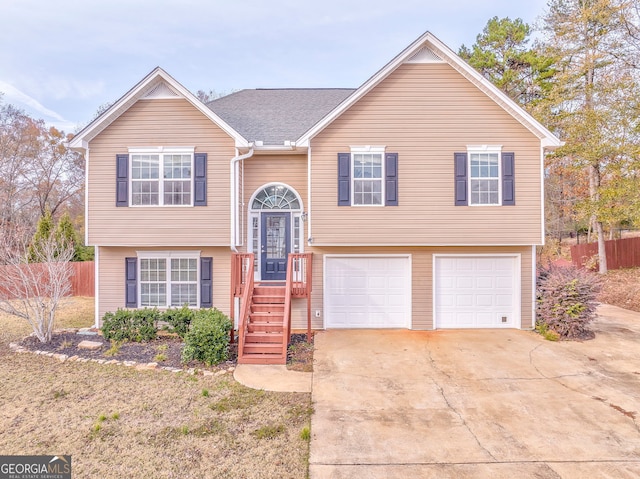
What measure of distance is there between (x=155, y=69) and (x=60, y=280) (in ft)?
18.9

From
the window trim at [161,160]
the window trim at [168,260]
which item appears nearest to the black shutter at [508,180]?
the window trim at [161,160]

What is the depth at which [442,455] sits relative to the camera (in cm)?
400

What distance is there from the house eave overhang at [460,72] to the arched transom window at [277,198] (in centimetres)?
158

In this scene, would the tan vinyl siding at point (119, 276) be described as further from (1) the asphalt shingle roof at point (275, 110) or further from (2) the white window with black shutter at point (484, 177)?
(2) the white window with black shutter at point (484, 177)

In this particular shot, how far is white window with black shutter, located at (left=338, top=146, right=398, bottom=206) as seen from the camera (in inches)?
349

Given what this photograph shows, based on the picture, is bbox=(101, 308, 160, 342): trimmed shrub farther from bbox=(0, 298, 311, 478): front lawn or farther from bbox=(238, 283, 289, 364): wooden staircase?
bbox=(238, 283, 289, 364): wooden staircase

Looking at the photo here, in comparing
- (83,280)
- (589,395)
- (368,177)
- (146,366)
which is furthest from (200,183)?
(83,280)

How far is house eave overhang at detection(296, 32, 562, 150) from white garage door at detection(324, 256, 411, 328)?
3.54 metres

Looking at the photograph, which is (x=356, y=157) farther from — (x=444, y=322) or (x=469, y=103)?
(x=444, y=322)

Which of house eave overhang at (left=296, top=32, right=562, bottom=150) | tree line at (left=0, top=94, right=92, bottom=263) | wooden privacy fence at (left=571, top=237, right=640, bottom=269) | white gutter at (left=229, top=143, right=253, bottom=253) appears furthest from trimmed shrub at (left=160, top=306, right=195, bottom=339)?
wooden privacy fence at (left=571, top=237, right=640, bottom=269)

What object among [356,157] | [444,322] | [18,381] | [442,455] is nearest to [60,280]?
[18,381]

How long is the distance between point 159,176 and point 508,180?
916 centimetres

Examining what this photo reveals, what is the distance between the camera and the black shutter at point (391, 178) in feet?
29.1

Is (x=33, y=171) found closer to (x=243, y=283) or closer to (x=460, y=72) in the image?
(x=243, y=283)
